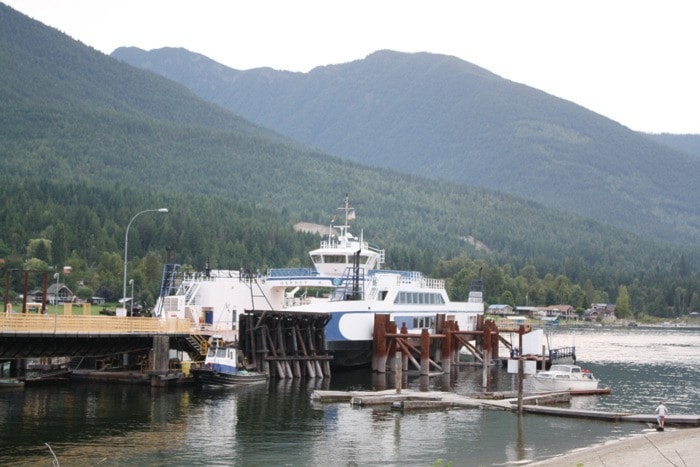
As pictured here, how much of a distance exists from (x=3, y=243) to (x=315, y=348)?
3806 inches

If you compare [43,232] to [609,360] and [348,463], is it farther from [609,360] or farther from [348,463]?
[348,463]

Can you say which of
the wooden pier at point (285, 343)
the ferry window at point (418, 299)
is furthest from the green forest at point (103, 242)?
the wooden pier at point (285, 343)

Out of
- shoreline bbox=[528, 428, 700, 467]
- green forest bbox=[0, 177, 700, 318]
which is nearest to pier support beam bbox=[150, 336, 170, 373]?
shoreline bbox=[528, 428, 700, 467]

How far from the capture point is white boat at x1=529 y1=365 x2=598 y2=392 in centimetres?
6291

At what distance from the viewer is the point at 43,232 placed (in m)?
162

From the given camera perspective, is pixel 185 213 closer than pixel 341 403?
No

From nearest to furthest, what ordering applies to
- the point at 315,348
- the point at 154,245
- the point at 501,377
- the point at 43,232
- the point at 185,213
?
the point at 315,348 < the point at 501,377 < the point at 43,232 < the point at 154,245 < the point at 185,213

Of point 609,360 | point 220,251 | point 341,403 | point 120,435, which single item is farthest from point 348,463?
point 220,251

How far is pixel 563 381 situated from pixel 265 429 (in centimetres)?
2287

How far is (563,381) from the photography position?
62844mm

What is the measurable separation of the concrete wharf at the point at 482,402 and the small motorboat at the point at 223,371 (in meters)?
4.86

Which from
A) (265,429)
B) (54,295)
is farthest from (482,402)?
(54,295)

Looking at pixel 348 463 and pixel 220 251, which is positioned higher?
pixel 220 251

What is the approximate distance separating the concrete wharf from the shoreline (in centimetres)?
479
